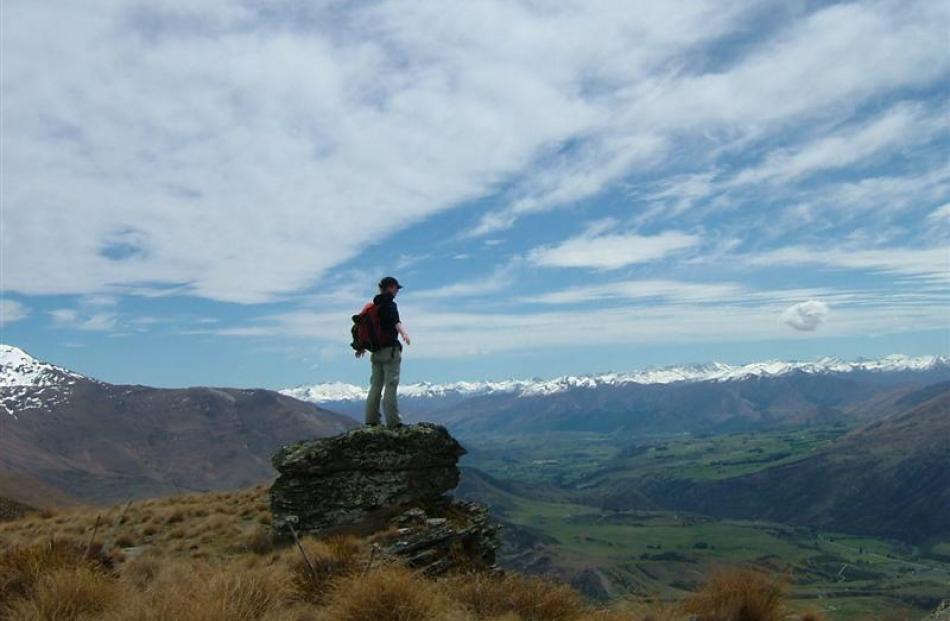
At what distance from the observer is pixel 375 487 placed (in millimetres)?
17828

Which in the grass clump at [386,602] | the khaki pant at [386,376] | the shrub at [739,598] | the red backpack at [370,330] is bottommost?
the shrub at [739,598]

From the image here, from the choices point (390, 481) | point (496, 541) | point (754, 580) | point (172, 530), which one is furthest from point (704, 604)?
point (172, 530)

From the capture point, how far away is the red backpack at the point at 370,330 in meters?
18.4

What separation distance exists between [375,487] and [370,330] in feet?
14.0

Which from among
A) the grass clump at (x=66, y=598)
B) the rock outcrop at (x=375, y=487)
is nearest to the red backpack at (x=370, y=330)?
the rock outcrop at (x=375, y=487)

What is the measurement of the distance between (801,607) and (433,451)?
9.95 m

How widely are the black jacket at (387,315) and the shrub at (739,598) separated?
406 inches

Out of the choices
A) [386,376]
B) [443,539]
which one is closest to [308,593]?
[443,539]

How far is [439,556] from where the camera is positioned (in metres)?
14.7

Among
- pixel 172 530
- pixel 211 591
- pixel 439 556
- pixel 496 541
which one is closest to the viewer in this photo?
pixel 211 591

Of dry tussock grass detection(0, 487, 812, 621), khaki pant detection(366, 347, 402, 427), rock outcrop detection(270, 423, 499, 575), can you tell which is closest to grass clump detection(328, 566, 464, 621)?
dry tussock grass detection(0, 487, 812, 621)

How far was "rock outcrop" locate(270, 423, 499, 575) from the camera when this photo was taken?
17.0m

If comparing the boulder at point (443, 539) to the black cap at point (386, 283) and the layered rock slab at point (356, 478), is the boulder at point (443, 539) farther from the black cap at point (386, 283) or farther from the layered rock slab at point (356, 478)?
the black cap at point (386, 283)

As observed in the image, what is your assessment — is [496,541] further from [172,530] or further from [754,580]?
[172,530]
